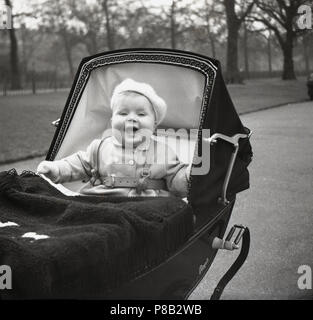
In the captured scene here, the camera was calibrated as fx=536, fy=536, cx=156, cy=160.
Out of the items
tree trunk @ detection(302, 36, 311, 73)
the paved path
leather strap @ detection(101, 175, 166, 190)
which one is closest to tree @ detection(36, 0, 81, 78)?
the paved path

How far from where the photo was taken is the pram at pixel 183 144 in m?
2.00

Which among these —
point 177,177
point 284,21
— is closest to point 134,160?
point 177,177

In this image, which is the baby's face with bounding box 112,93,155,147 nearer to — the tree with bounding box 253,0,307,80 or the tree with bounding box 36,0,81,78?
the tree with bounding box 253,0,307,80

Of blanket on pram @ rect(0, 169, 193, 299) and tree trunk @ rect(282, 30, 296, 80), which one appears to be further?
tree trunk @ rect(282, 30, 296, 80)

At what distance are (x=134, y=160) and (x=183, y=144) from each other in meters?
0.46

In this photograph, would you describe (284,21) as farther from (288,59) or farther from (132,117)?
(132,117)

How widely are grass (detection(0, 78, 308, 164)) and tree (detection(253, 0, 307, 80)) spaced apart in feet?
0.61

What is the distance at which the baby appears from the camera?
8.34 ft

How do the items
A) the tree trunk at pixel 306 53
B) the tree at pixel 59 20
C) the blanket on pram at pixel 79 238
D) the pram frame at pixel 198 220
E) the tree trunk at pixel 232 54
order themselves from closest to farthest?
the blanket on pram at pixel 79 238
the pram frame at pixel 198 220
the tree trunk at pixel 306 53
the tree trunk at pixel 232 54
the tree at pixel 59 20

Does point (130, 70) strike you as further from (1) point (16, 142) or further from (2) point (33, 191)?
(1) point (16, 142)

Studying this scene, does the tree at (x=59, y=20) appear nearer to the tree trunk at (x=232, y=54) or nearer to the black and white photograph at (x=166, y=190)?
the tree trunk at (x=232, y=54)

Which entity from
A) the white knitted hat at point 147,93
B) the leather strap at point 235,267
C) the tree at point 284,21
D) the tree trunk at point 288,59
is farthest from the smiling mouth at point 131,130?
the tree trunk at point 288,59

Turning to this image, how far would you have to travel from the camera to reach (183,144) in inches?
117

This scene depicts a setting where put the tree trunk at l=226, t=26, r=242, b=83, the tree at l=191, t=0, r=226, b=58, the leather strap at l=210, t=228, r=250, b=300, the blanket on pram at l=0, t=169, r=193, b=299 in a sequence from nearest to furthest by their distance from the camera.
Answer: the blanket on pram at l=0, t=169, r=193, b=299, the leather strap at l=210, t=228, r=250, b=300, the tree at l=191, t=0, r=226, b=58, the tree trunk at l=226, t=26, r=242, b=83
